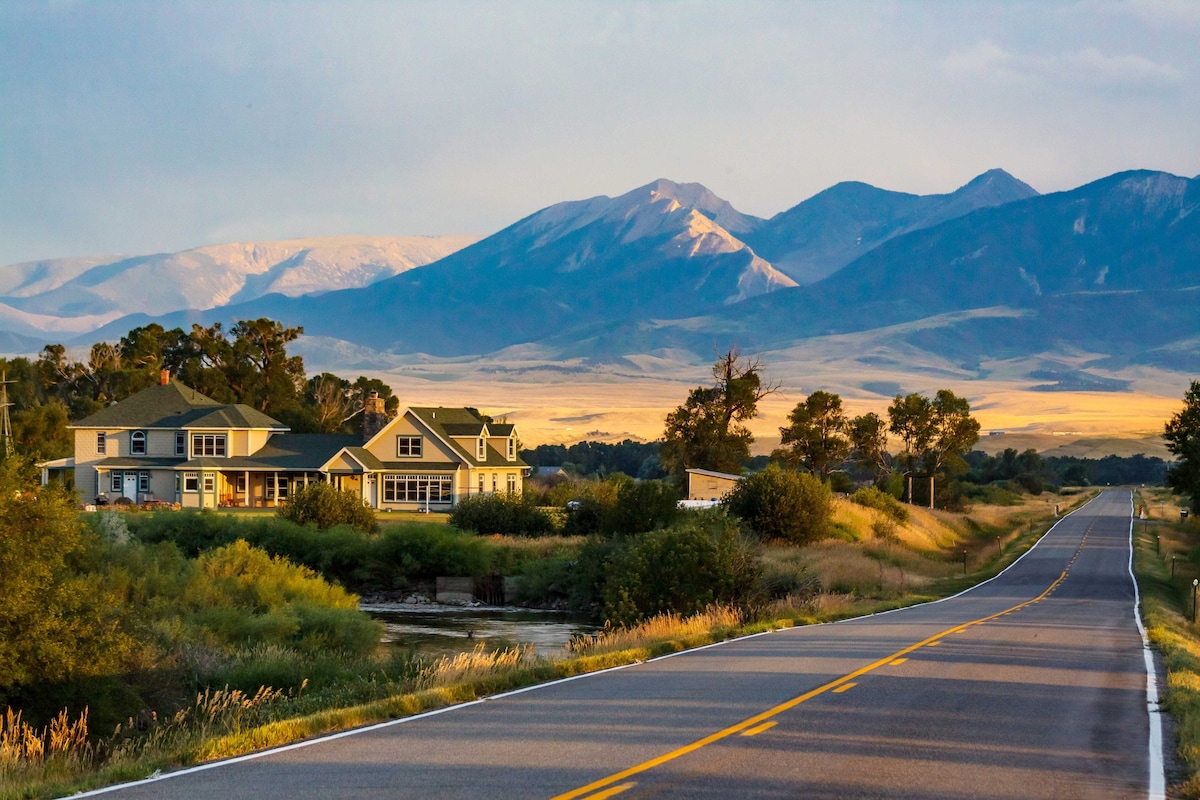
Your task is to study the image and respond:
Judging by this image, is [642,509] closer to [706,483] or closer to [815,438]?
[706,483]

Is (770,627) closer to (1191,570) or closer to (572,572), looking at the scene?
(572,572)

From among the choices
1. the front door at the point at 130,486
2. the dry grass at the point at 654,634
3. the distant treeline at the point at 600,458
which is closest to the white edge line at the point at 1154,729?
the dry grass at the point at 654,634

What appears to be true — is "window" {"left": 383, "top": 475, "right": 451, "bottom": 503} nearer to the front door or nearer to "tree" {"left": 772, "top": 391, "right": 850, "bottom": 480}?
the front door

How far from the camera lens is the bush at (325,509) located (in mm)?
59031

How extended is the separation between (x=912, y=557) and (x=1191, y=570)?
13020mm

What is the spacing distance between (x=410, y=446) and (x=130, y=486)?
1606 cm

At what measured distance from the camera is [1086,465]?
625 ft

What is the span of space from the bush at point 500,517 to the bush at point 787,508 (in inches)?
393

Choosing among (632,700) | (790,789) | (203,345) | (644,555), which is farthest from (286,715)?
(203,345)

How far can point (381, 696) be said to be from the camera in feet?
54.3

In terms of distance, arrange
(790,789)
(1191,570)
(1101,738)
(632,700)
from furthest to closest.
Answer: (1191,570) < (632,700) < (1101,738) < (790,789)

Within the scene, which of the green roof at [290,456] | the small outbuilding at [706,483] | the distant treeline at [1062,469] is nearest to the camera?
the green roof at [290,456]

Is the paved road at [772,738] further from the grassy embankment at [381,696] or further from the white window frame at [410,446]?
the white window frame at [410,446]

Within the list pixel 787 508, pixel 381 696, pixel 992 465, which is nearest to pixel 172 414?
pixel 787 508
